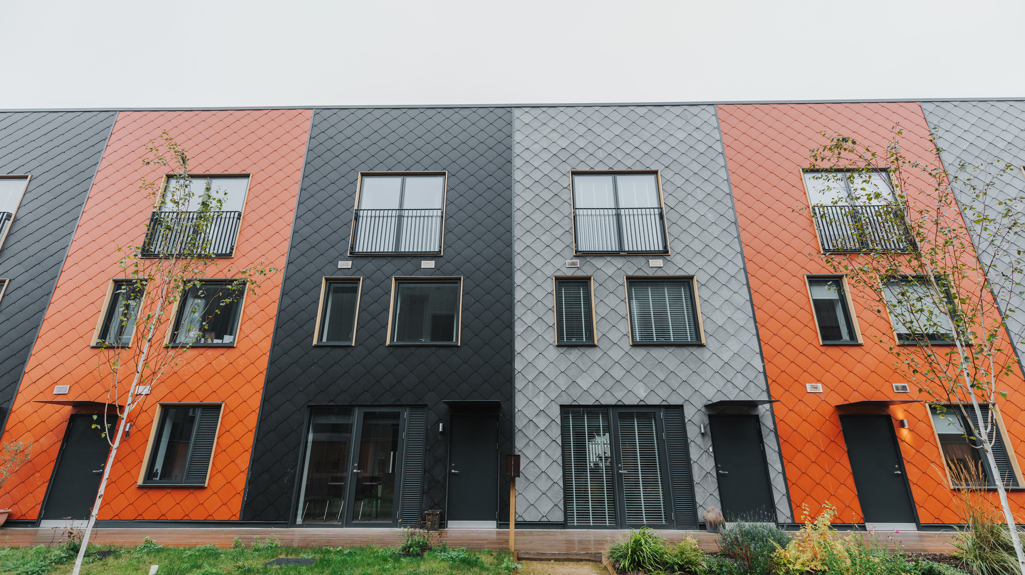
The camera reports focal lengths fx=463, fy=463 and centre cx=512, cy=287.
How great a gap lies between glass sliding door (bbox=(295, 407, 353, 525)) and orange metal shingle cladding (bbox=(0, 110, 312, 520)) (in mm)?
1179

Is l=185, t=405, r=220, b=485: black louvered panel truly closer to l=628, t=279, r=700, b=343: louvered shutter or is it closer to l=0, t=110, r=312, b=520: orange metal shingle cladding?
l=0, t=110, r=312, b=520: orange metal shingle cladding

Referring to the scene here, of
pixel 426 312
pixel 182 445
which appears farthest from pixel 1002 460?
pixel 182 445

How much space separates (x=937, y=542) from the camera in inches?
299

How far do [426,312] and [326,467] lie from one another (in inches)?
144

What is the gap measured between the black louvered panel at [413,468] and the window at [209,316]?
4.28m

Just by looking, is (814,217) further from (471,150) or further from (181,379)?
(181,379)

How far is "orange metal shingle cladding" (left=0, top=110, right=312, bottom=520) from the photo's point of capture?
884 cm

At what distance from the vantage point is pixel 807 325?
988 centimetres

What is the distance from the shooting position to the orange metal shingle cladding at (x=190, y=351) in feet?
29.0

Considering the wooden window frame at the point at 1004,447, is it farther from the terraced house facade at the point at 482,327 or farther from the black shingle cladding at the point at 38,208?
the black shingle cladding at the point at 38,208

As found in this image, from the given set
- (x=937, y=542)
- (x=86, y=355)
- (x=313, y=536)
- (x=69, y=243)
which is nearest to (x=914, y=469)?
(x=937, y=542)

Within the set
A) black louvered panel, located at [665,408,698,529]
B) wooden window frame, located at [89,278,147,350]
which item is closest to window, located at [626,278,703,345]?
black louvered panel, located at [665,408,698,529]

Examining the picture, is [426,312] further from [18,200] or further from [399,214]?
[18,200]

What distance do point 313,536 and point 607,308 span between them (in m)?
7.09
